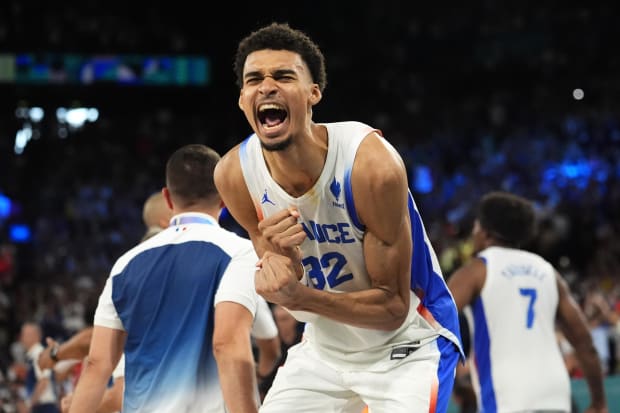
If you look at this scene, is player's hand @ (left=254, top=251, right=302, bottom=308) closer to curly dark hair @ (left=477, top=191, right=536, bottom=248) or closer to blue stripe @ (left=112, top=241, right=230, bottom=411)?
blue stripe @ (left=112, top=241, right=230, bottom=411)

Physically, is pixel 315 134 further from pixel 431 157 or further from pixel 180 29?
pixel 180 29

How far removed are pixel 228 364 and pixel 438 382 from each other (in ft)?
2.92

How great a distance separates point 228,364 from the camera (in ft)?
13.5

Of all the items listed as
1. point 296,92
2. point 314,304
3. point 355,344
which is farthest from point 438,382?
point 296,92

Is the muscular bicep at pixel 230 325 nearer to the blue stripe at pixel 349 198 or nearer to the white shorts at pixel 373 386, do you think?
the white shorts at pixel 373 386

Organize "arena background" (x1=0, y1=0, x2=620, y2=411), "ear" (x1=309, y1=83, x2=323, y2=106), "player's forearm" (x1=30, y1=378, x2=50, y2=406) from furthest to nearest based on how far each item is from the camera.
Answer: "arena background" (x1=0, y1=0, x2=620, y2=411) < "player's forearm" (x1=30, y1=378, x2=50, y2=406) < "ear" (x1=309, y1=83, x2=323, y2=106)

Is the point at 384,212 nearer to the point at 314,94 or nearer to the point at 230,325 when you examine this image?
the point at 314,94

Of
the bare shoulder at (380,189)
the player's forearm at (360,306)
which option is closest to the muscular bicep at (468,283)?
the player's forearm at (360,306)

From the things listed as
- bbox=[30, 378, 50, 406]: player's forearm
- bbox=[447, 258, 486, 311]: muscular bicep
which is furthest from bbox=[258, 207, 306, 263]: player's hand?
bbox=[30, 378, 50, 406]: player's forearm

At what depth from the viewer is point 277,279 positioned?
337 centimetres

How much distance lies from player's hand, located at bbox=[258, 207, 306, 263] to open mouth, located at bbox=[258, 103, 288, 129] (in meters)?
0.34

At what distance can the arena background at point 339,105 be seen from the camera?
61.4 feet

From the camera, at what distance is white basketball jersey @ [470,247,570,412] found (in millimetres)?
5586

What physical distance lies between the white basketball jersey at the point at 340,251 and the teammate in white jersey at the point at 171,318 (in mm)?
554
